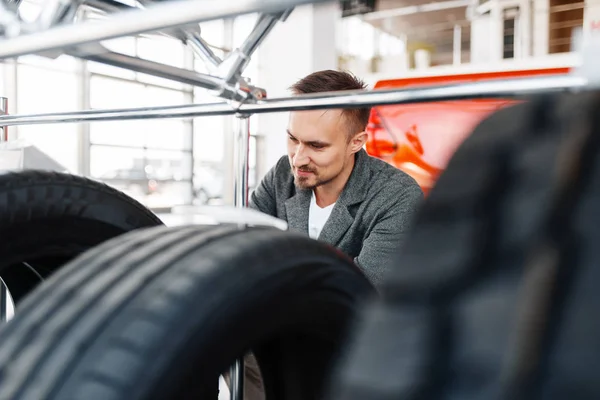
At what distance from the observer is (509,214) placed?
0.99 ft

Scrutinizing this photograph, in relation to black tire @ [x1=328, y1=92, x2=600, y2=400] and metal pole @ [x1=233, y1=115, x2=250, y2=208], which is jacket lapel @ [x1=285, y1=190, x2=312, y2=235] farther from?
black tire @ [x1=328, y1=92, x2=600, y2=400]

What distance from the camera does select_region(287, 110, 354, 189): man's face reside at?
1.88 m

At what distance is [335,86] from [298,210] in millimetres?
449

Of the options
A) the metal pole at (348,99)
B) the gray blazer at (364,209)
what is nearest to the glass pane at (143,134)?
the gray blazer at (364,209)

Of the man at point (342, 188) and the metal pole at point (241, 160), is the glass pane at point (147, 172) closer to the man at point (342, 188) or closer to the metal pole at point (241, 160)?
the man at point (342, 188)

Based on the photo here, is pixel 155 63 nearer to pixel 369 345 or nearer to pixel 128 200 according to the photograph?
pixel 128 200

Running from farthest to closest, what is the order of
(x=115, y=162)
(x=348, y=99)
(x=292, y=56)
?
(x=115, y=162) < (x=292, y=56) < (x=348, y=99)

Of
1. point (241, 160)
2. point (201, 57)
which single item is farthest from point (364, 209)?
point (201, 57)

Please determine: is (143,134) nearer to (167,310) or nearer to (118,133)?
(118,133)

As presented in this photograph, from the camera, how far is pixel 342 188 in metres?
1.97

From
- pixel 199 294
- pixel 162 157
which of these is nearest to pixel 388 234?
pixel 199 294

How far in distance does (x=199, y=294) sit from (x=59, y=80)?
6.79 meters

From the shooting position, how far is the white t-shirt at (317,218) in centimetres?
194

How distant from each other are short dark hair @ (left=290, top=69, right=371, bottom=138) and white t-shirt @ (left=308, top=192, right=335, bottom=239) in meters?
0.27
